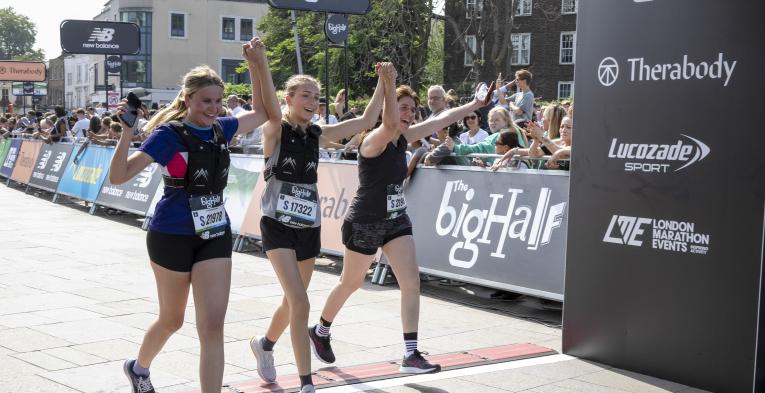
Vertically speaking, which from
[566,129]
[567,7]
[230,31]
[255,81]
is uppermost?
[230,31]

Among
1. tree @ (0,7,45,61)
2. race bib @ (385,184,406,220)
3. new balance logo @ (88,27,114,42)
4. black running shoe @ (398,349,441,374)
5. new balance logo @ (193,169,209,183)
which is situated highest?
tree @ (0,7,45,61)

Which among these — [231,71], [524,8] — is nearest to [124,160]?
[524,8]

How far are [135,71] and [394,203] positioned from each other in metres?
77.5

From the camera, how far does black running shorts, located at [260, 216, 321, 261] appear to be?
5906 millimetres

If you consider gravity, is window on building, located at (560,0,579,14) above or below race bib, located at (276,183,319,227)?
above

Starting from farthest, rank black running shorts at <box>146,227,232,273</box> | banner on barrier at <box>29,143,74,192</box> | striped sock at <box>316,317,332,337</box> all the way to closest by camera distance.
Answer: banner on barrier at <box>29,143,74,192</box> → striped sock at <box>316,317,332,337</box> → black running shorts at <box>146,227,232,273</box>

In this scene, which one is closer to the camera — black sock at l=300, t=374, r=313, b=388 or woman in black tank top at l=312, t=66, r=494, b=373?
black sock at l=300, t=374, r=313, b=388

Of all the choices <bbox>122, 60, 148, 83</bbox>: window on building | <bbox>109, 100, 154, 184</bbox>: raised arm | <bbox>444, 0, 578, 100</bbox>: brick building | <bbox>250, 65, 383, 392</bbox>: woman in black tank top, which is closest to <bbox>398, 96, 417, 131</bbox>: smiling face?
<bbox>250, 65, 383, 392</bbox>: woman in black tank top

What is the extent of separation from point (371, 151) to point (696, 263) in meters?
2.27

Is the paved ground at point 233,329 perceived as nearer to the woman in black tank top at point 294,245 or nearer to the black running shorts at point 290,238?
the woman in black tank top at point 294,245

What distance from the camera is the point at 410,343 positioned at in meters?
6.57

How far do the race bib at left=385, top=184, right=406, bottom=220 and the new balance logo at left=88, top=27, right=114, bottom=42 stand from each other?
58.8 feet

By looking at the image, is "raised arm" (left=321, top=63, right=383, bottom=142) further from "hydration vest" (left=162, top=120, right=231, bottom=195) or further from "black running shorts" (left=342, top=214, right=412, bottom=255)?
"hydration vest" (left=162, top=120, right=231, bottom=195)

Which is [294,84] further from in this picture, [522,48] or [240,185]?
[522,48]
